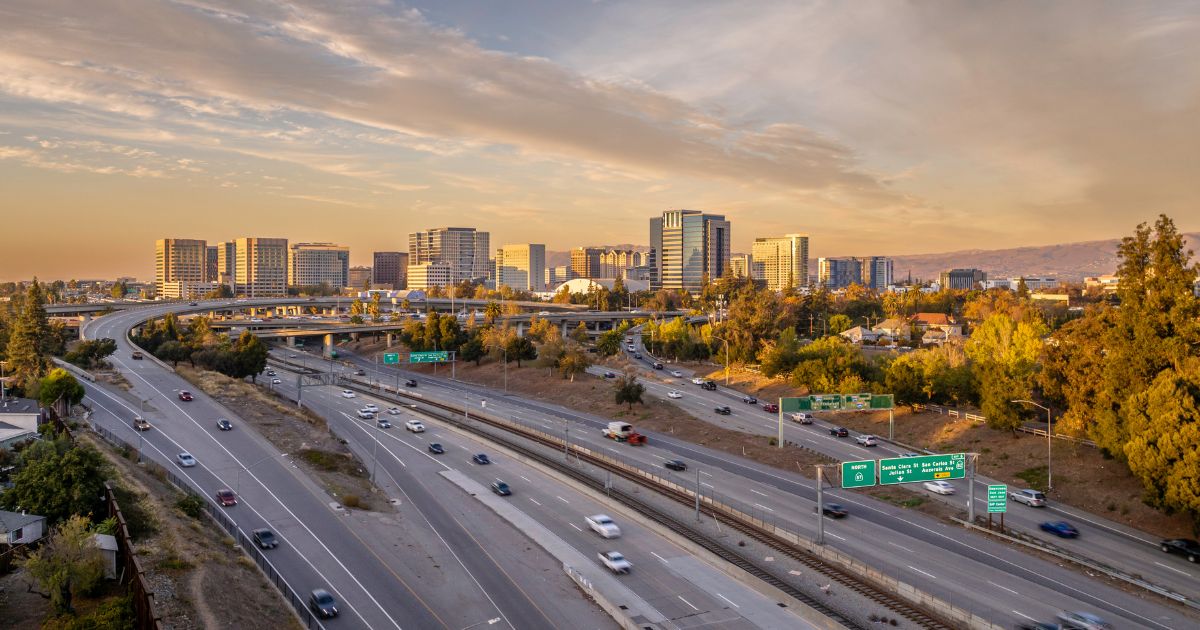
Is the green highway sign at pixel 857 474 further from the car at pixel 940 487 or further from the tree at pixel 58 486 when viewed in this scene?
the tree at pixel 58 486

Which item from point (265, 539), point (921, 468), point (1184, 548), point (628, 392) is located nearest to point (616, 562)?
point (265, 539)

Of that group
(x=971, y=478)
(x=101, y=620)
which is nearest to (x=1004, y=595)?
(x=971, y=478)

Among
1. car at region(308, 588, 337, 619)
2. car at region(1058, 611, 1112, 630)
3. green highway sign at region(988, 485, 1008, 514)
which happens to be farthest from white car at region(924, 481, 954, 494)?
car at region(308, 588, 337, 619)

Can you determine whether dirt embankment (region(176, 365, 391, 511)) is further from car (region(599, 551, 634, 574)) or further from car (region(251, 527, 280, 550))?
car (region(599, 551, 634, 574))

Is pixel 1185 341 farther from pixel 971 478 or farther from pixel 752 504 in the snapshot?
pixel 752 504

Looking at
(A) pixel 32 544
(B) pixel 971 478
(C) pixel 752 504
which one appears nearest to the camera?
(A) pixel 32 544

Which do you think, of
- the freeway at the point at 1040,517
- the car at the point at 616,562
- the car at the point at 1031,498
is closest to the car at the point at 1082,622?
the freeway at the point at 1040,517
